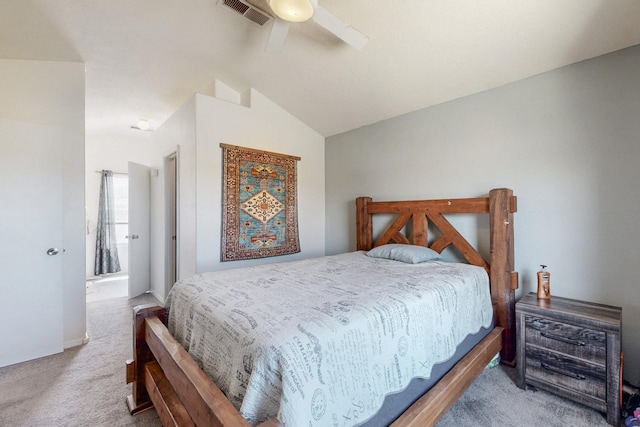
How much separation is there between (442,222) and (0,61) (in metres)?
4.34

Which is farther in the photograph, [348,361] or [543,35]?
[543,35]

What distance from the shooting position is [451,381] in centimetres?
150

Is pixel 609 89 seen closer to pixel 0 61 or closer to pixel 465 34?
pixel 465 34

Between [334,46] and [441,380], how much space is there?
2.72 m

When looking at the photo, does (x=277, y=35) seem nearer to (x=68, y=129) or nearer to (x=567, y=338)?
(x=68, y=129)

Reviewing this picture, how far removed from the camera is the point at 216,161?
304cm

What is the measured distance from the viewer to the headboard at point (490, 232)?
2.20 m

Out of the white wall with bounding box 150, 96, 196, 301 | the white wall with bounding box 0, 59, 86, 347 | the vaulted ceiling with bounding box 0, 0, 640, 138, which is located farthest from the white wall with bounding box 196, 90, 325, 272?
the white wall with bounding box 0, 59, 86, 347

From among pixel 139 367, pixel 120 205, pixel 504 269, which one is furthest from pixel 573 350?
pixel 120 205

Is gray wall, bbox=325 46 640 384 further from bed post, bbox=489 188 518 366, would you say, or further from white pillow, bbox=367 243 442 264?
white pillow, bbox=367 243 442 264

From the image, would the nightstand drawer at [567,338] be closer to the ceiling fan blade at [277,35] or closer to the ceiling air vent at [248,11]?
the ceiling fan blade at [277,35]

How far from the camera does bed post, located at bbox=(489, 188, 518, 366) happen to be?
2.20m

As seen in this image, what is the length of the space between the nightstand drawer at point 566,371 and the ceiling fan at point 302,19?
2.56 m

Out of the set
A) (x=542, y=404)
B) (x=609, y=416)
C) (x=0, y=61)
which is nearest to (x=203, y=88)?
(x=0, y=61)
